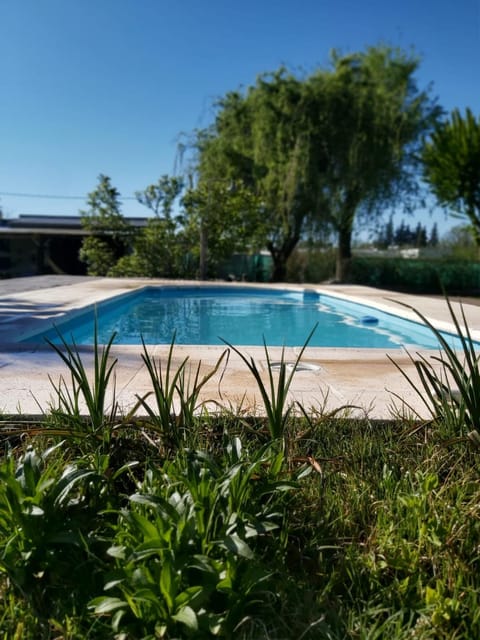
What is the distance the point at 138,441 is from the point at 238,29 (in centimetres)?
1316

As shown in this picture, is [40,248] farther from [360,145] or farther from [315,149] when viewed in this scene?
[360,145]

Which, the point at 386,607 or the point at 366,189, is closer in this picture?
the point at 386,607

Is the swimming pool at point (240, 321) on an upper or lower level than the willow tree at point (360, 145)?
lower

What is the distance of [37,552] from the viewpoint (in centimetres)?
126

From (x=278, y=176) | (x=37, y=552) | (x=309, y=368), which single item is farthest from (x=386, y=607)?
(x=278, y=176)

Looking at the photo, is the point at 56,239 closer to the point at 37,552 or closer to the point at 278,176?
the point at 278,176

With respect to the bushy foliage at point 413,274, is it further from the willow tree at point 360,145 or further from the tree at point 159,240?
the tree at point 159,240

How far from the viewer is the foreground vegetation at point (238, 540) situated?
1139 millimetres

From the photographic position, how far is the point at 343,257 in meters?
16.5

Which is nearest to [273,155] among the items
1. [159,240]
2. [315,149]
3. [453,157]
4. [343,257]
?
[315,149]

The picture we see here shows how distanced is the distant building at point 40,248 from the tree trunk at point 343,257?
315 inches

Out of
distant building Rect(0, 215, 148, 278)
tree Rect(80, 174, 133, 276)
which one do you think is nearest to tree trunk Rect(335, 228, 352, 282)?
tree Rect(80, 174, 133, 276)

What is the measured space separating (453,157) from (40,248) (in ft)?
54.4

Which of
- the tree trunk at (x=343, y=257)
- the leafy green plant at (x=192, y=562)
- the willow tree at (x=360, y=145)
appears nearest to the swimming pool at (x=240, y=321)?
the leafy green plant at (x=192, y=562)
